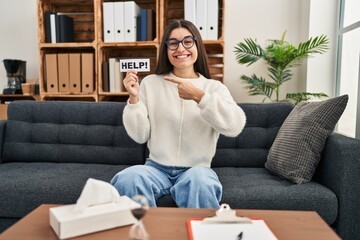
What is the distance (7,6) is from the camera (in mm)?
3201

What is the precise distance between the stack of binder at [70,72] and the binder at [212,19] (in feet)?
3.43

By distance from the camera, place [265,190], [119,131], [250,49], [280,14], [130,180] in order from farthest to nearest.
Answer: [280,14] < [250,49] < [119,131] < [265,190] < [130,180]

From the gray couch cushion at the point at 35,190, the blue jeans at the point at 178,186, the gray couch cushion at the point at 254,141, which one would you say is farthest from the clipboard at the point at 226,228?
the gray couch cushion at the point at 254,141

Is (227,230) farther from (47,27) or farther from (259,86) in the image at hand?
(47,27)

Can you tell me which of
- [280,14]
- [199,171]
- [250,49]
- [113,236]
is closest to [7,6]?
[250,49]

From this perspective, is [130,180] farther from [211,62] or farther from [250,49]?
[211,62]

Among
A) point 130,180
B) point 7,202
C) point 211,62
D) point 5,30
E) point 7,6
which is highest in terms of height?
point 7,6

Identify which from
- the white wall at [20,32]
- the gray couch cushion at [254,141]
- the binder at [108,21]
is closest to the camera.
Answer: the gray couch cushion at [254,141]

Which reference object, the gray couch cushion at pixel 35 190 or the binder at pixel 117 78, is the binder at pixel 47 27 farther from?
the gray couch cushion at pixel 35 190

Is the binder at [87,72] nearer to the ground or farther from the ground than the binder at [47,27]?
nearer to the ground

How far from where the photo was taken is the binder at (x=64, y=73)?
111 inches

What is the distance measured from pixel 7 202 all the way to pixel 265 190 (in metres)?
1.18

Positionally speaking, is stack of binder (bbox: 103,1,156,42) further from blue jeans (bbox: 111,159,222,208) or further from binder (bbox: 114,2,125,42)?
blue jeans (bbox: 111,159,222,208)

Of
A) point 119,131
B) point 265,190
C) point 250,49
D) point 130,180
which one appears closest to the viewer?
point 130,180
